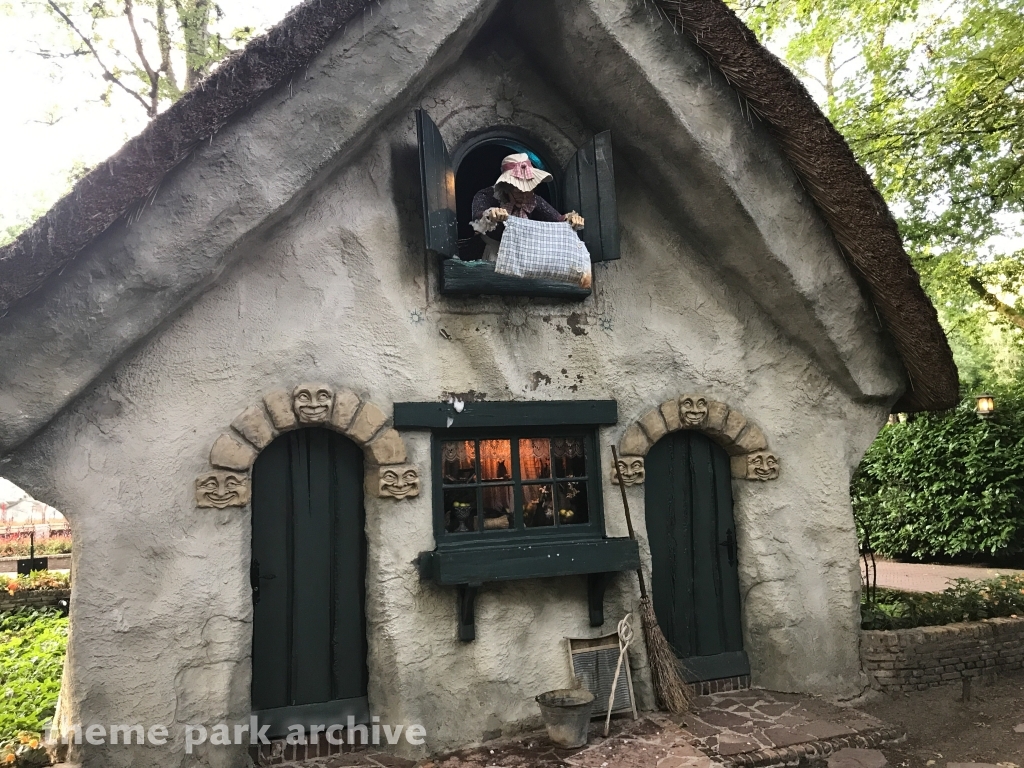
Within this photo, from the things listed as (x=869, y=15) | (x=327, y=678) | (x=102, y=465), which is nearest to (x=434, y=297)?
(x=102, y=465)

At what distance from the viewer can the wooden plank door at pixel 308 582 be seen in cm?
432

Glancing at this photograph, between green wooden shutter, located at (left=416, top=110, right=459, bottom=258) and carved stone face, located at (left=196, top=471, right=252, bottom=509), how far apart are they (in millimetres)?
1889

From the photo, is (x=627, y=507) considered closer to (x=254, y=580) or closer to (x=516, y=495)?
(x=516, y=495)

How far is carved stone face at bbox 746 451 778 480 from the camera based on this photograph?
5320mm

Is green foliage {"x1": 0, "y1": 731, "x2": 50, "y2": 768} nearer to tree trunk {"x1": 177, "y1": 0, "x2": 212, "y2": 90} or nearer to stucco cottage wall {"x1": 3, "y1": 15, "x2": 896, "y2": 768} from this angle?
stucco cottage wall {"x1": 3, "y1": 15, "x2": 896, "y2": 768}

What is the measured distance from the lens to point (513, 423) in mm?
4750

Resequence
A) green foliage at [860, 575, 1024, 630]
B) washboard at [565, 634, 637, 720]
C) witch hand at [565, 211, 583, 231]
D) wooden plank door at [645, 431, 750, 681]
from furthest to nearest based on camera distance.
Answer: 1. green foliage at [860, 575, 1024, 630]
2. wooden plank door at [645, 431, 750, 681]
3. witch hand at [565, 211, 583, 231]
4. washboard at [565, 634, 637, 720]

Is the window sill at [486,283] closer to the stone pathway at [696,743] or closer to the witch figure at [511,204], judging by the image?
the witch figure at [511,204]

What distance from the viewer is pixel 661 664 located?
15.7 ft

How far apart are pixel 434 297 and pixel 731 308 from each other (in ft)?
7.91

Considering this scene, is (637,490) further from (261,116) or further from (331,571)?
(261,116)

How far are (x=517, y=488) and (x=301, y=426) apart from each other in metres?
1.54

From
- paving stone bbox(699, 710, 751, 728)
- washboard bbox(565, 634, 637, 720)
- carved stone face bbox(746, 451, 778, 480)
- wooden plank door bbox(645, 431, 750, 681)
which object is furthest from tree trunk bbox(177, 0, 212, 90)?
paving stone bbox(699, 710, 751, 728)

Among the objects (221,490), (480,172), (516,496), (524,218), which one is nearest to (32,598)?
(221,490)
